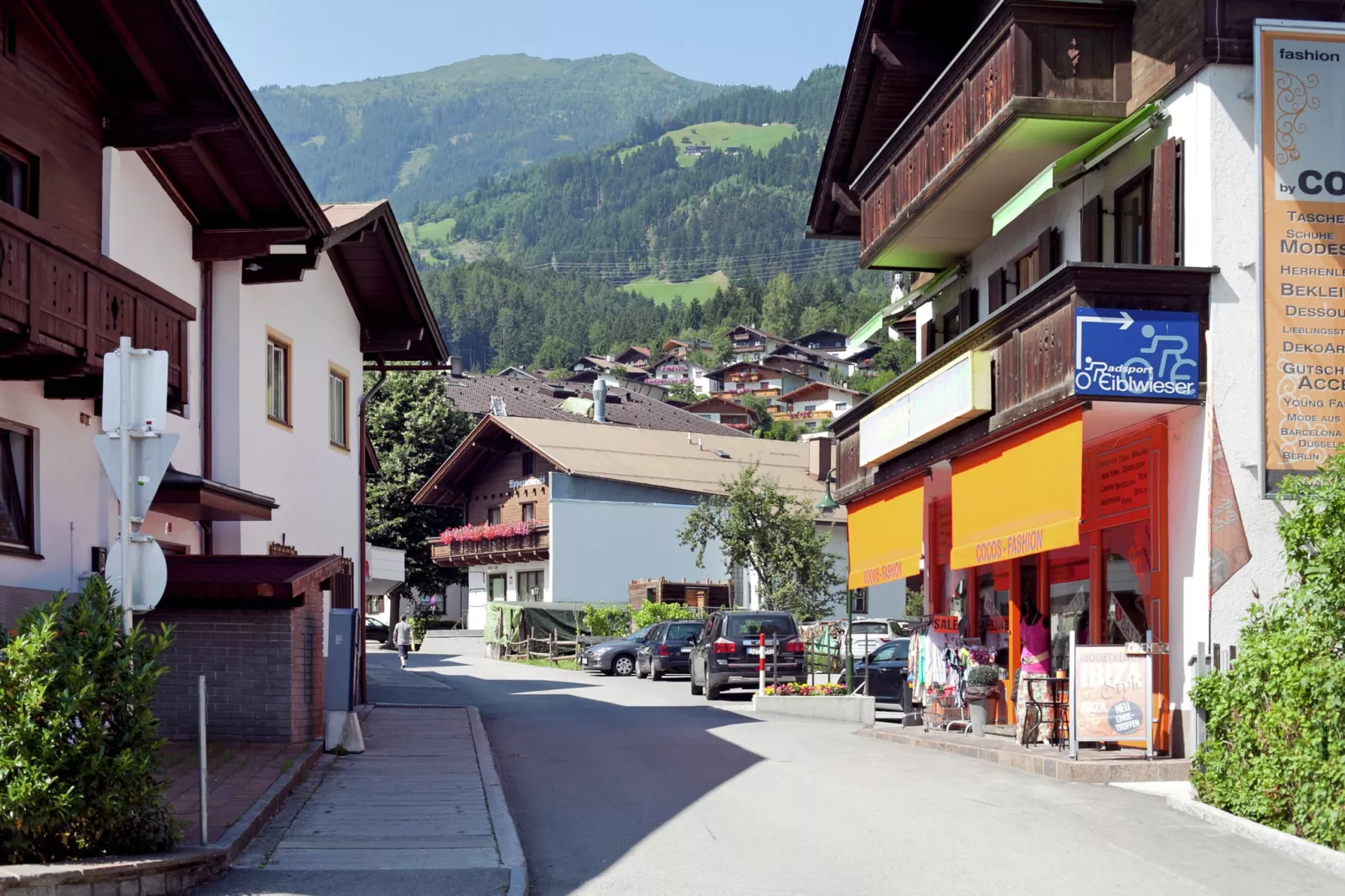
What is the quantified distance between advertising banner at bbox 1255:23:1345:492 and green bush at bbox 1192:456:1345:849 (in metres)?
2.58

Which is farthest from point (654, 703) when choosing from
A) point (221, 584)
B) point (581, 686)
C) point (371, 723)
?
point (221, 584)

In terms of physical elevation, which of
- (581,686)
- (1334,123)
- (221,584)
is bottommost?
(581,686)

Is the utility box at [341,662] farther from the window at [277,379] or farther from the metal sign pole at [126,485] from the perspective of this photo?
the metal sign pole at [126,485]

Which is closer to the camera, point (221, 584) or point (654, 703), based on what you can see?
point (221, 584)

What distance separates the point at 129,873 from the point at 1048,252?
14775 mm

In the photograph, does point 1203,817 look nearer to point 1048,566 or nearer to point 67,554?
point 1048,566

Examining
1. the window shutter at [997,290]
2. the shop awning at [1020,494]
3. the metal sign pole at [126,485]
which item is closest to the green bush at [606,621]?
the window shutter at [997,290]

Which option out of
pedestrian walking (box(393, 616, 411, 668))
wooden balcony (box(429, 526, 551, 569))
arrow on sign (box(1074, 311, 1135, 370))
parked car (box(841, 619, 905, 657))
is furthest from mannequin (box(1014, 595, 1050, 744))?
wooden balcony (box(429, 526, 551, 569))

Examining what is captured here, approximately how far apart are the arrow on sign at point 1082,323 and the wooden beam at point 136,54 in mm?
9433

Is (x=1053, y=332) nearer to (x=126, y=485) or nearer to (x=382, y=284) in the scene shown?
(x=126, y=485)

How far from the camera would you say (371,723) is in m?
21.9

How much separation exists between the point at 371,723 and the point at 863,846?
11491 mm

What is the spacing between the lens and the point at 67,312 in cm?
1378

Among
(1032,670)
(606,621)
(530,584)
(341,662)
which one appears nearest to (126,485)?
(341,662)
